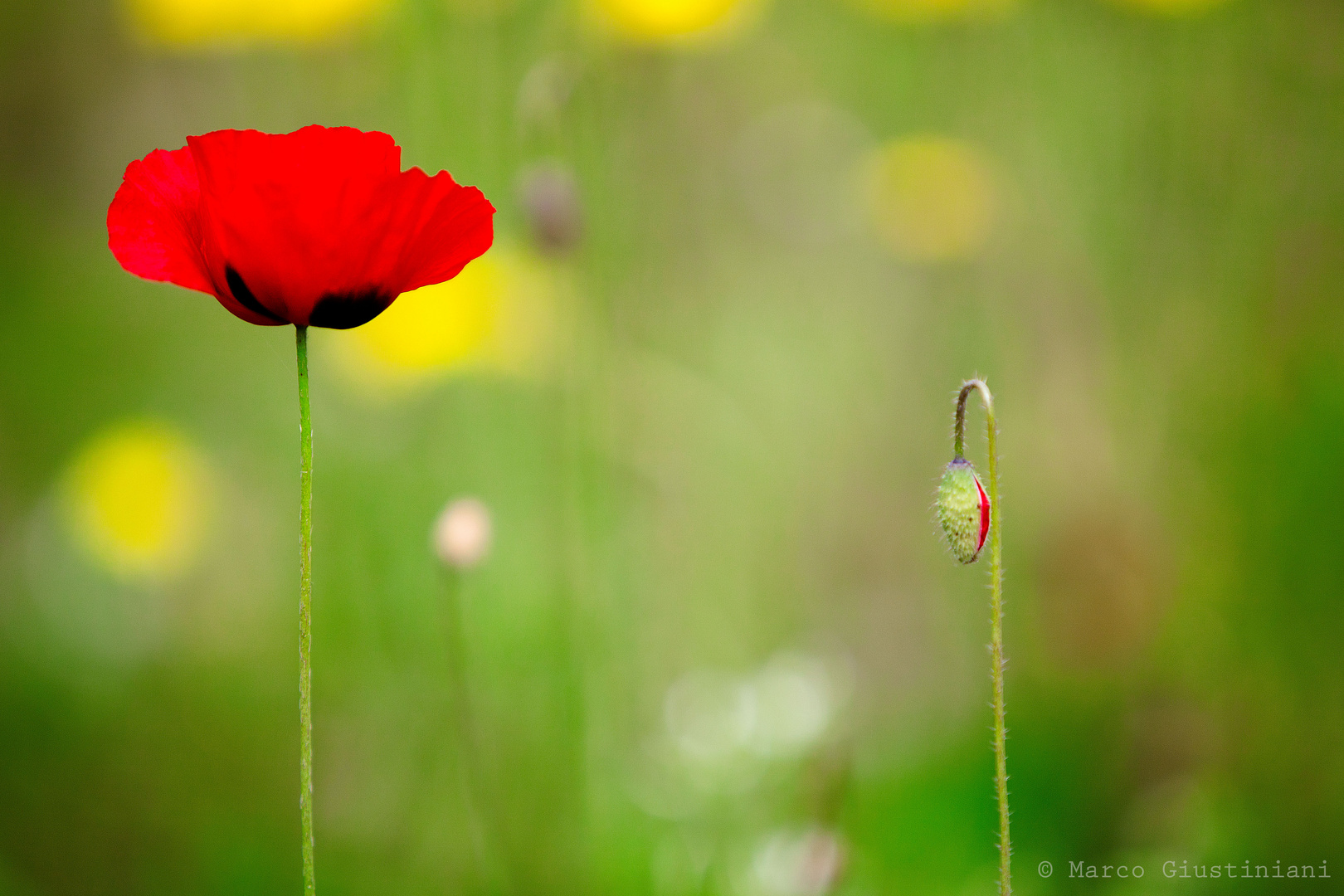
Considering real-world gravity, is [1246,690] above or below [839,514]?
below

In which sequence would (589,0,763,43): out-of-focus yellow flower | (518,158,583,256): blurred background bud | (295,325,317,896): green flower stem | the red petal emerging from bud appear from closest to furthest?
(295,325,317,896): green flower stem < the red petal emerging from bud < (518,158,583,256): blurred background bud < (589,0,763,43): out-of-focus yellow flower

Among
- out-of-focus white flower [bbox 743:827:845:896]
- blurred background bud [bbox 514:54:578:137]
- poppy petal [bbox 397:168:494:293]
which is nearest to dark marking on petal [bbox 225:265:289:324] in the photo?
poppy petal [bbox 397:168:494:293]

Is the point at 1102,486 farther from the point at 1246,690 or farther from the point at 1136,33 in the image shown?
the point at 1136,33

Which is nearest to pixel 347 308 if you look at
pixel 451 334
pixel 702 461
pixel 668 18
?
pixel 451 334

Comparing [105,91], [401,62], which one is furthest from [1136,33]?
[105,91]

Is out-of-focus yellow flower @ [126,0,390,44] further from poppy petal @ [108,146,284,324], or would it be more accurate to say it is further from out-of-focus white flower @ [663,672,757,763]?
poppy petal @ [108,146,284,324]

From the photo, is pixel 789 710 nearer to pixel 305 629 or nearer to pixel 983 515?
pixel 983 515
